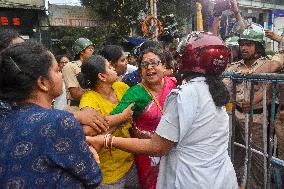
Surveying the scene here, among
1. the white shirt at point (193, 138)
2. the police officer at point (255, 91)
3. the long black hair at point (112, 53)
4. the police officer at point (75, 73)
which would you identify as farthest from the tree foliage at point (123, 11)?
the white shirt at point (193, 138)

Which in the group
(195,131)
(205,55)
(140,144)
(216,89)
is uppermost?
(205,55)

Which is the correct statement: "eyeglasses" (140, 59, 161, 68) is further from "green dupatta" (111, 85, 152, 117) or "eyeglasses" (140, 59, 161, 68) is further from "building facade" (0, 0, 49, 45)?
"building facade" (0, 0, 49, 45)

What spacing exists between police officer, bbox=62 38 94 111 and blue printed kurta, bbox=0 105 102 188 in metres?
2.83

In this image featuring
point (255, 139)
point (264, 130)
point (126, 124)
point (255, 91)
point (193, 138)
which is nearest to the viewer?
point (193, 138)

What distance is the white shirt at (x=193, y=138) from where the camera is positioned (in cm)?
215

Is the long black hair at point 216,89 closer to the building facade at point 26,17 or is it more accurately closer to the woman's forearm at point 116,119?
the woman's forearm at point 116,119

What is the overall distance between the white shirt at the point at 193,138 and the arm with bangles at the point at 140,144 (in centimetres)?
5

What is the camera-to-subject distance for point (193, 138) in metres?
2.21

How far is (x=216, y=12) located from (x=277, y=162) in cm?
452

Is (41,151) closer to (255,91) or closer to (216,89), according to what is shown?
(216,89)

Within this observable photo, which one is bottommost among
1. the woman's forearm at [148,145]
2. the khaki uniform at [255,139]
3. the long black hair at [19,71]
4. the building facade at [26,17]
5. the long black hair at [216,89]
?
the khaki uniform at [255,139]

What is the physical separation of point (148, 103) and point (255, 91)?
4.48 feet

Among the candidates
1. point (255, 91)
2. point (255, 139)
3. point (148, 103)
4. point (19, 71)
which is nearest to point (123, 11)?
point (255, 91)

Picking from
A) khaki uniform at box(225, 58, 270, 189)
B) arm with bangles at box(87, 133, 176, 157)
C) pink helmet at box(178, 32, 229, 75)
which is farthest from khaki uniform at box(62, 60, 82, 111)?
pink helmet at box(178, 32, 229, 75)
